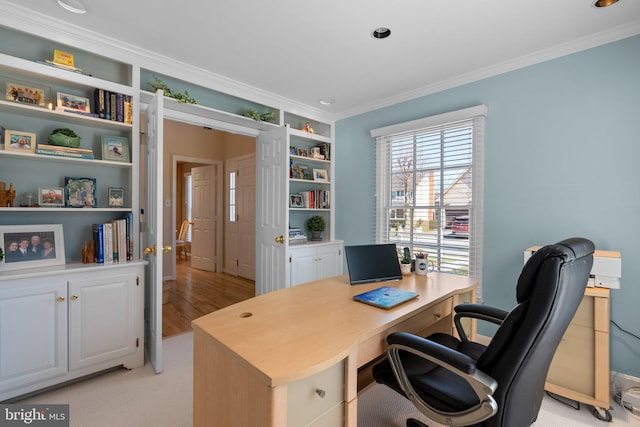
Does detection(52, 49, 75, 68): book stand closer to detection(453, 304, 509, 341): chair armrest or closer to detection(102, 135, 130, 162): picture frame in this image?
detection(102, 135, 130, 162): picture frame

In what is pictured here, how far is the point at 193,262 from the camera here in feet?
20.5

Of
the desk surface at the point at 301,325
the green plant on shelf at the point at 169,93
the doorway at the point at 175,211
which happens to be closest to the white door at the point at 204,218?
the doorway at the point at 175,211

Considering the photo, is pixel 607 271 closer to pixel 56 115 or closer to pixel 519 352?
pixel 519 352

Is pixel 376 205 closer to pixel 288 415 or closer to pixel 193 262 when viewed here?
pixel 288 415

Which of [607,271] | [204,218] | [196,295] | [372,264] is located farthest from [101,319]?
[204,218]

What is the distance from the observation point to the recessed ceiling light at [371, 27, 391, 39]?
2208 millimetres

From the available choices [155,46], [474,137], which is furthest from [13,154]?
[474,137]

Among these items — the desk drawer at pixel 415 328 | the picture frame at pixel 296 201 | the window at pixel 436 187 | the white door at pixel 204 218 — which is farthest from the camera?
the white door at pixel 204 218

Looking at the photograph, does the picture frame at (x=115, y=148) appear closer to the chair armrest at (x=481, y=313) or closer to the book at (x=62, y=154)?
the book at (x=62, y=154)

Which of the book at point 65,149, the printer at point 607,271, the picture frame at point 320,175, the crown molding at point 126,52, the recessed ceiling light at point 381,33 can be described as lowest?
the printer at point 607,271

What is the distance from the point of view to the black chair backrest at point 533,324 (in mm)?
952

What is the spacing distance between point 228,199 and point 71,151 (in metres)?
3.55

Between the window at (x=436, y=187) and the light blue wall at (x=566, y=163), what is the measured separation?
0.14 meters

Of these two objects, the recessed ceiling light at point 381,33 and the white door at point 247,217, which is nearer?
the recessed ceiling light at point 381,33
